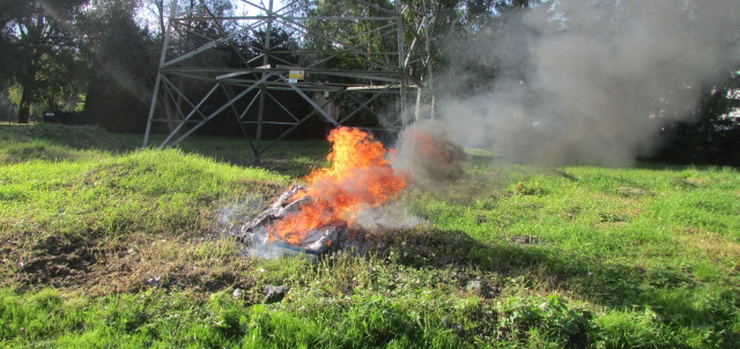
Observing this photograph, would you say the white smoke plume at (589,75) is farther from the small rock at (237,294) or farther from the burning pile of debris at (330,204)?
the small rock at (237,294)

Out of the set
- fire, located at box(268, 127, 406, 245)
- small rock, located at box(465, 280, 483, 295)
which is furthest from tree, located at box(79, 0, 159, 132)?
small rock, located at box(465, 280, 483, 295)

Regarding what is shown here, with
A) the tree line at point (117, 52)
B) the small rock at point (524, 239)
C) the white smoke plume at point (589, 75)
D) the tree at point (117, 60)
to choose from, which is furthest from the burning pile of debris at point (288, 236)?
the tree at point (117, 60)

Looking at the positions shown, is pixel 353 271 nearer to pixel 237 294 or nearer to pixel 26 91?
pixel 237 294

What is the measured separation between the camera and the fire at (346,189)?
17.0 feet

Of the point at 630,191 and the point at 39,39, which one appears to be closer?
the point at 630,191

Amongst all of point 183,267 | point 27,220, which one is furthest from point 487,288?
point 27,220

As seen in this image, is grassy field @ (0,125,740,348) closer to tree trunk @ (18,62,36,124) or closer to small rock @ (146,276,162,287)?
small rock @ (146,276,162,287)

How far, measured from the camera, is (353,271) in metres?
4.39

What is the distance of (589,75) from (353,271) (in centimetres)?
827

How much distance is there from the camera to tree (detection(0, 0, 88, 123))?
63.4ft

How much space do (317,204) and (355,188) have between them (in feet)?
2.77

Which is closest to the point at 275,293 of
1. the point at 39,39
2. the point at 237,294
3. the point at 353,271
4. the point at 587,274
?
the point at 237,294

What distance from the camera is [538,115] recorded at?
1241 centimetres

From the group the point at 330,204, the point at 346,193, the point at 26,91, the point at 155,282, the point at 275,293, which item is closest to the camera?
the point at 275,293
